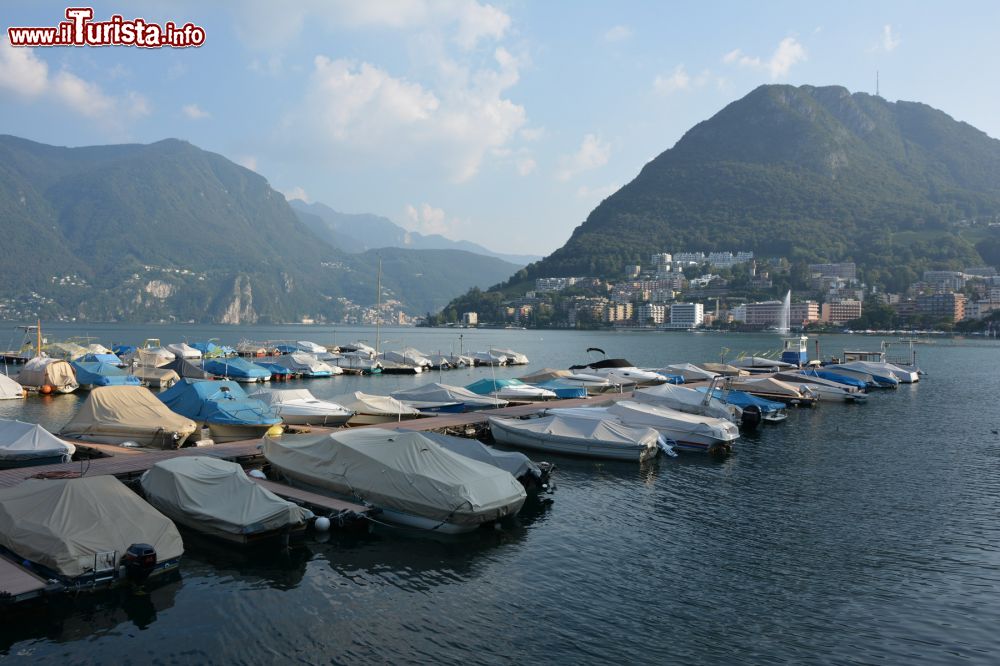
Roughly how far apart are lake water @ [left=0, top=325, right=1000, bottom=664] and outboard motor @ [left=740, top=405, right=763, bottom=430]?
12.7 m

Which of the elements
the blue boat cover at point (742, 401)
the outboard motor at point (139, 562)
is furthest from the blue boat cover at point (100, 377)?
the outboard motor at point (139, 562)

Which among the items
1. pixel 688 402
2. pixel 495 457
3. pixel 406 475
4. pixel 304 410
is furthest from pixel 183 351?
pixel 406 475

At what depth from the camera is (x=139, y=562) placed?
1561cm

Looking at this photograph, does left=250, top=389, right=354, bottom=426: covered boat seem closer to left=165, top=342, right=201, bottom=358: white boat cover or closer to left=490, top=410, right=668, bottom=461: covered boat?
left=490, top=410, right=668, bottom=461: covered boat

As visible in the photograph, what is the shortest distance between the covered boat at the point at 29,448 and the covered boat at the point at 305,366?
159 ft

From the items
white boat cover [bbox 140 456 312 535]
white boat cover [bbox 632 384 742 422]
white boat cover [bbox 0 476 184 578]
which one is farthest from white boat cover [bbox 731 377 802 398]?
white boat cover [bbox 0 476 184 578]

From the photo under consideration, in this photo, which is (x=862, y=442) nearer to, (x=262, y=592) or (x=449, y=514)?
(x=449, y=514)

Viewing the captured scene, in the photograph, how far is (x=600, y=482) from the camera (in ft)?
91.4

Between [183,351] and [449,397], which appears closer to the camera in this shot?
[449,397]

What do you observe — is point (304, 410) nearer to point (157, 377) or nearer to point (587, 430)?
point (587, 430)

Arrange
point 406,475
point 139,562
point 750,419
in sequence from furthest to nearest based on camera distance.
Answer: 1. point 750,419
2. point 406,475
3. point 139,562

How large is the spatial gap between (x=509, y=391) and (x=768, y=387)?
67.5 ft

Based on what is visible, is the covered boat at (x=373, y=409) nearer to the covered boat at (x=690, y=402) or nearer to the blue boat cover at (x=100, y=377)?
the covered boat at (x=690, y=402)

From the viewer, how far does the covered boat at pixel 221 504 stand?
18359 mm
